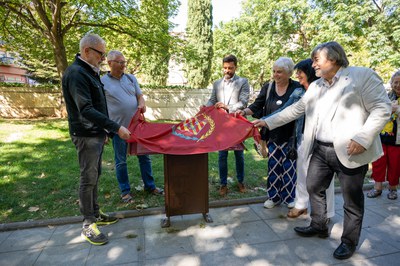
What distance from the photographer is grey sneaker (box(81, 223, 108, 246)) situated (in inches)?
114

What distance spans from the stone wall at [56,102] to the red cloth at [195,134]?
11313 mm

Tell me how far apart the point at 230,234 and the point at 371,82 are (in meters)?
2.28

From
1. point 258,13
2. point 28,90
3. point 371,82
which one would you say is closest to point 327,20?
point 258,13

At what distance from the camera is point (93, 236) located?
9.60ft

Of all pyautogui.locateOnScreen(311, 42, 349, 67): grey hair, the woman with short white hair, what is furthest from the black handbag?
pyautogui.locateOnScreen(311, 42, 349, 67): grey hair

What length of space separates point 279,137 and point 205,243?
1751 mm

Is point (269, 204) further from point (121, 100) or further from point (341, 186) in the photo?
point (121, 100)

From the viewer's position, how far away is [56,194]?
4.22 metres

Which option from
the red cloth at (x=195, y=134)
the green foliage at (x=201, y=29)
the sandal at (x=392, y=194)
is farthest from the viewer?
the green foliage at (x=201, y=29)

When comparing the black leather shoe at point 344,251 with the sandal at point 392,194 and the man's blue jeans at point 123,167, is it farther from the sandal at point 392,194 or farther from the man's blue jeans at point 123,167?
the man's blue jeans at point 123,167

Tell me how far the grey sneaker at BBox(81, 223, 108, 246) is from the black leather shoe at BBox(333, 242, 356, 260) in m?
2.58

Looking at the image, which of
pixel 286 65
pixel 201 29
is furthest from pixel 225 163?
pixel 201 29

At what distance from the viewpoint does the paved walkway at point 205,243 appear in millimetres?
2613

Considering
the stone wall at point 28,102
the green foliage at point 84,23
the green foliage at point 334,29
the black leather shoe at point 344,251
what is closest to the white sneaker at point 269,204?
the black leather shoe at point 344,251
